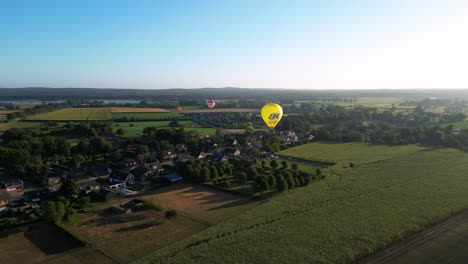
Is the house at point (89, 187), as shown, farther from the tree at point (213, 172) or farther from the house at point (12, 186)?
the tree at point (213, 172)

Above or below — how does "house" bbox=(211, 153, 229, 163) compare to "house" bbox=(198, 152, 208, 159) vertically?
above

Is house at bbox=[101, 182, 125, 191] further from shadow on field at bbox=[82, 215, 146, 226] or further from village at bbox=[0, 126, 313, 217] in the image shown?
shadow on field at bbox=[82, 215, 146, 226]

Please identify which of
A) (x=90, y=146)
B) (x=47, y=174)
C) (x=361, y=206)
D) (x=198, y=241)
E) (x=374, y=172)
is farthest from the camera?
(x=90, y=146)

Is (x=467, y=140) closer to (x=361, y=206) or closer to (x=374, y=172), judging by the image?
(x=374, y=172)

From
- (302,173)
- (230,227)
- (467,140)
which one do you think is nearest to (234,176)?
(302,173)

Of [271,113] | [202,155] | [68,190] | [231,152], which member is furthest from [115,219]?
[231,152]

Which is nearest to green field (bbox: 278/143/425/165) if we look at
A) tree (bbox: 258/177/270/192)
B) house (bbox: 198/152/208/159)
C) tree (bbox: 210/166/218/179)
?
house (bbox: 198/152/208/159)
